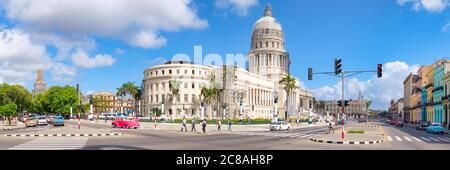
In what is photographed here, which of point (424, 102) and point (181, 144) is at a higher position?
point (424, 102)

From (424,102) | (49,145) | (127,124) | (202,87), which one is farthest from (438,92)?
(49,145)

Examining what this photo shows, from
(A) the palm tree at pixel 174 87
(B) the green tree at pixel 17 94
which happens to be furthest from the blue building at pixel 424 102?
(B) the green tree at pixel 17 94

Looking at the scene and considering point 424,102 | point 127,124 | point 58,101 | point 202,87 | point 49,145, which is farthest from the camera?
point 58,101

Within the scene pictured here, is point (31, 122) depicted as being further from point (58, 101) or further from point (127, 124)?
point (58, 101)

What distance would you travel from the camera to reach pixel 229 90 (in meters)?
116

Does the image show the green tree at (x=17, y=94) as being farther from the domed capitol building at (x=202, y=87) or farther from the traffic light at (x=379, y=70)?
the traffic light at (x=379, y=70)

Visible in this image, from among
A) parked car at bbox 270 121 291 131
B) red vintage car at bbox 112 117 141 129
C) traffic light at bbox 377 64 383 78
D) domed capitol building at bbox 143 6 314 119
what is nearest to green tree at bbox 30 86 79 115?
domed capitol building at bbox 143 6 314 119

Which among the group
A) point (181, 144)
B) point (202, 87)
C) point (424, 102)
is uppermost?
point (202, 87)

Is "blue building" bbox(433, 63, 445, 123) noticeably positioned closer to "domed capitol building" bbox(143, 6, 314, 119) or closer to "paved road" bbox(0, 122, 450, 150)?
"domed capitol building" bbox(143, 6, 314, 119)

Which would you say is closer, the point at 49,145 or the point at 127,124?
the point at 49,145

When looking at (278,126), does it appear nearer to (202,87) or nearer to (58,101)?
(202,87)

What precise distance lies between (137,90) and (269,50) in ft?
189

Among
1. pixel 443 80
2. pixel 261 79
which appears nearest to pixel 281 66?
pixel 261 79

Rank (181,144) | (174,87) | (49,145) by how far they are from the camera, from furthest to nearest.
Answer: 1. (174,87)
2. (181,144)
3. (49,145)
